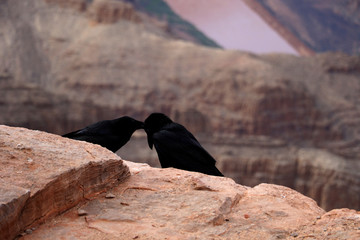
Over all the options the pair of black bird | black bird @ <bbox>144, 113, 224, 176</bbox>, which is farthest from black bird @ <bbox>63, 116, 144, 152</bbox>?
black bird @ <bbox>144, 113, 224, 176</bbox>

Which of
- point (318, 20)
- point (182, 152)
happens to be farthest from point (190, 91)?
point (182, 152)

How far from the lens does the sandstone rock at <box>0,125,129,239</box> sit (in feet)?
10.1

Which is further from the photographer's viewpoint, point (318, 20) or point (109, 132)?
point (318, 20)

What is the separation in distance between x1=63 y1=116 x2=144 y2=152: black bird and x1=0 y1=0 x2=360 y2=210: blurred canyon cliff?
24.6m

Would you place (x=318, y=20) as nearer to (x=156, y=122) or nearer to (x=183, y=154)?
(x=156, y=122)

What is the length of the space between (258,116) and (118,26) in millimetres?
13533

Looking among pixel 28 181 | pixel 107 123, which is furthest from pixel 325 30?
pixel 28 181

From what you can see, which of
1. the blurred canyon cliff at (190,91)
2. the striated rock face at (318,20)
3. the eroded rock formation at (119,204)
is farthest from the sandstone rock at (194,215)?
the striated rock face at (318,20)

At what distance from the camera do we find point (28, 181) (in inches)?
130

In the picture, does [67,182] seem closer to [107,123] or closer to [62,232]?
[62,232]

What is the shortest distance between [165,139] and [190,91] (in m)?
32.9

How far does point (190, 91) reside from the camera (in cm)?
3859

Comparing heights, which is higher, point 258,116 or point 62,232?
point 62,232

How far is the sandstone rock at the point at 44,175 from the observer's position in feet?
10.1
